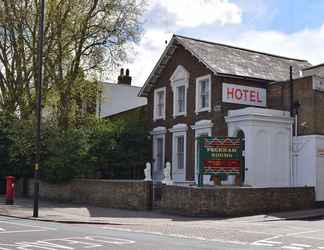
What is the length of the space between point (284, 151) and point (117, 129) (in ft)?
34.1

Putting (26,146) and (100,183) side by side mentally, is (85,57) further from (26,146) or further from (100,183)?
(100,183)

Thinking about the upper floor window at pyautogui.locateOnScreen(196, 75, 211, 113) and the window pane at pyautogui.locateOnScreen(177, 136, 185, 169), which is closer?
the upper floor window at pyautogui.locateOnScreen(196, 75, 211, 113)

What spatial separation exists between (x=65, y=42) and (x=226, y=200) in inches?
717

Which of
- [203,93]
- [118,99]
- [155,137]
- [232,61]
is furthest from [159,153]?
[118,99]

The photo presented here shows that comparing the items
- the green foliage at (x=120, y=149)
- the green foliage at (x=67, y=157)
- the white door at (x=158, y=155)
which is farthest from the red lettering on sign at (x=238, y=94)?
the green foliage at (x=67, y=157)

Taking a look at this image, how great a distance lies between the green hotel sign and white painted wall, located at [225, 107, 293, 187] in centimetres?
357

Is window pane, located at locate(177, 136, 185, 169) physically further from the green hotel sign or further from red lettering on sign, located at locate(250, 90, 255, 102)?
the green hotel sign

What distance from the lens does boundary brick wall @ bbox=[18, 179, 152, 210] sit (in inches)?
1035

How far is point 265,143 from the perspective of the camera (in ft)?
96.3

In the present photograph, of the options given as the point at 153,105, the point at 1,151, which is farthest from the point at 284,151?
the point at 1,151

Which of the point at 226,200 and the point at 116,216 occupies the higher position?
the point at 226,200

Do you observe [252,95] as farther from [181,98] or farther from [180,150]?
[180,150]

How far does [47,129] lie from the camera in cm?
3412

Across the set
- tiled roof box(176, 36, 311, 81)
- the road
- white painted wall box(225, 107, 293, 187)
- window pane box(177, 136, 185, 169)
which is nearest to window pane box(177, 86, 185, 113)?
window pane box(177, 136, 185, 169)
